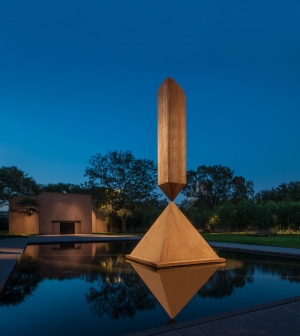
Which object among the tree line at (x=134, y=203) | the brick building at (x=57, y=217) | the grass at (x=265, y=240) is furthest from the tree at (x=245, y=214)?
the brick building at (x=57, y=217)

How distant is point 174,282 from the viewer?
17.8 ft

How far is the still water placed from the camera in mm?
3430

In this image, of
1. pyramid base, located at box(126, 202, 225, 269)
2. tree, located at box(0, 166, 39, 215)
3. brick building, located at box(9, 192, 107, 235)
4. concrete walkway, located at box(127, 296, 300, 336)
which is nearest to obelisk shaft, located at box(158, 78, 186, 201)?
pyramid base, located at box(126, 202, 225, 269)

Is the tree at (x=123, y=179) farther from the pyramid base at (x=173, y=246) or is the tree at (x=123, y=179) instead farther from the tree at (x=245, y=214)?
the pyramid base at (x=173, y=246)

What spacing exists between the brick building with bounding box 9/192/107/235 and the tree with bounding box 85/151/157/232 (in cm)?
235

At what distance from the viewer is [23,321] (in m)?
3.49

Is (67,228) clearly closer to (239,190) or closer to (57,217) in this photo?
(57,217)

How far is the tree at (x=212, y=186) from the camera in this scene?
39.5m

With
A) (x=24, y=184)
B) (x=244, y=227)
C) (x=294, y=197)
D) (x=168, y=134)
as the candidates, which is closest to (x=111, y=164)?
(x=24, y=184)

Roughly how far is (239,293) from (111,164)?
939 inches

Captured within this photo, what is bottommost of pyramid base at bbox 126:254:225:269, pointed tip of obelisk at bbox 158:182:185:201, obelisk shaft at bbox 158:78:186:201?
pyramid base at bbox 126:254:225:269

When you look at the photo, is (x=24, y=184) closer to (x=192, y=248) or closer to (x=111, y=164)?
(x=111, y=164)

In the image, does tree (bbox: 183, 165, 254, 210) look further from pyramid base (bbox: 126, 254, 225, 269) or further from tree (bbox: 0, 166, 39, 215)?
pyramid base (bbox: 126, 254, 225, 269)

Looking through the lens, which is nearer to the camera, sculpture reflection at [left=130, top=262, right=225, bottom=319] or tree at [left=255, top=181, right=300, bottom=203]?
sculpture reflection at [left=130, top=262, right=225, bottom=319]
